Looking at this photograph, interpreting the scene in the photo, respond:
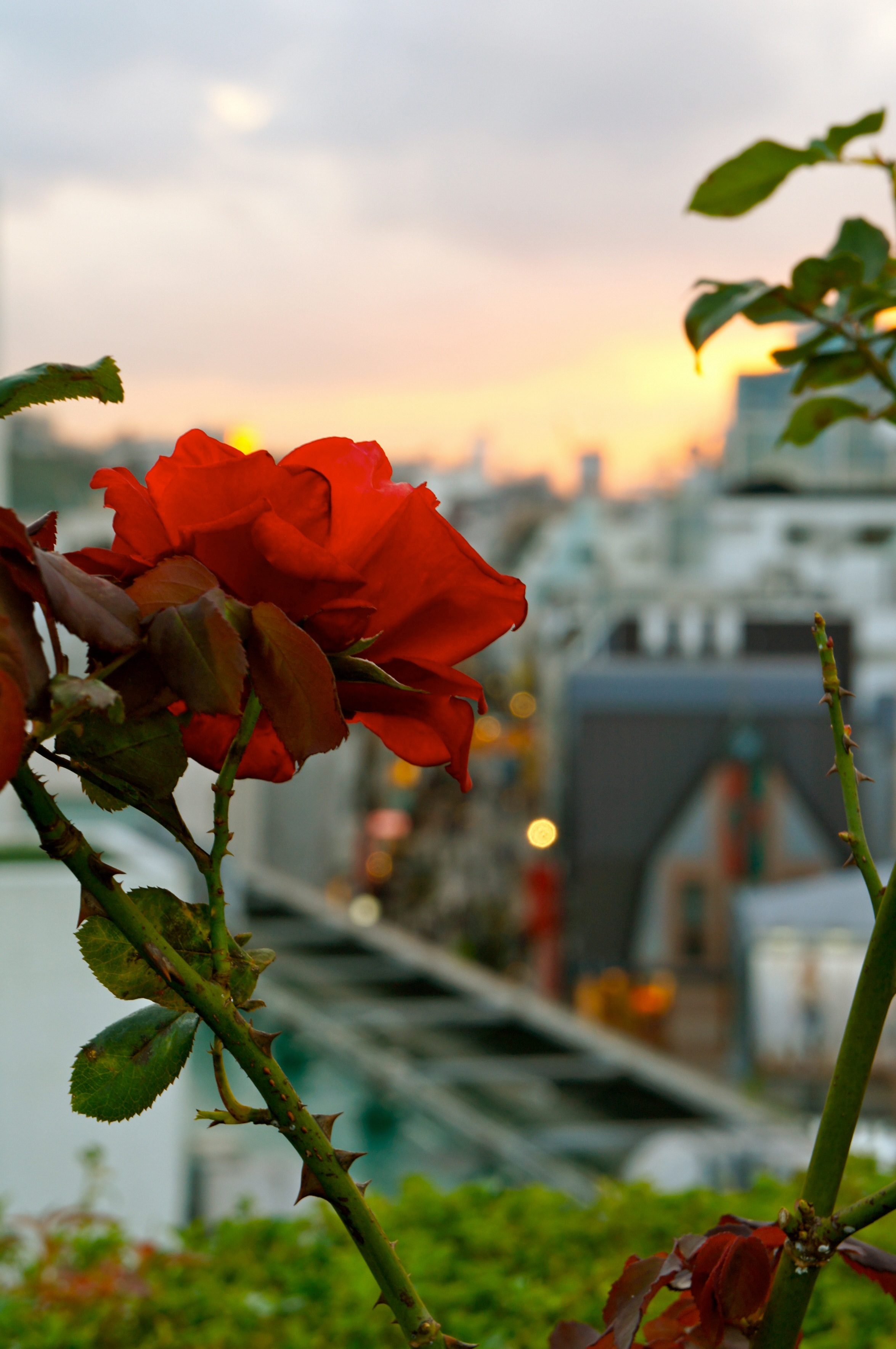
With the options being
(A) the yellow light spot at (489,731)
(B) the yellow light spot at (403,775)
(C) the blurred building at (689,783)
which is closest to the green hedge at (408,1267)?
(C) the blurred building at (689,783)

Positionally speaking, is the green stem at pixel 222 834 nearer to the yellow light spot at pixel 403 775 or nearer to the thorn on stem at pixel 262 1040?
the thorn on stem at pixel 262 1040

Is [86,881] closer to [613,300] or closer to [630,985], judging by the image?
[630,985]

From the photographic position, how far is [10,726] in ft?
1.12

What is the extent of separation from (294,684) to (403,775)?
2204 cm

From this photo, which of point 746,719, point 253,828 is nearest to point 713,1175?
point 253,828

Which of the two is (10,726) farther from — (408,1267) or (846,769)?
(408,1267)

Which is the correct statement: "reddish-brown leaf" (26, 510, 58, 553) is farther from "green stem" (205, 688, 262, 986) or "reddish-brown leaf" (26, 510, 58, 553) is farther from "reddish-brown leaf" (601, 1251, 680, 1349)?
"reddish-brown leaf" (601, 1251, 680, 1349)

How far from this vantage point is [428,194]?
59.6 ft

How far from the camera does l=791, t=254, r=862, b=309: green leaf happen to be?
3.01ft

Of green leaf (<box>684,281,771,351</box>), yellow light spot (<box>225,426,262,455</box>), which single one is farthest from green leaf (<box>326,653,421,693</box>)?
yellow light spot (<box>225,426,262,455</box>)

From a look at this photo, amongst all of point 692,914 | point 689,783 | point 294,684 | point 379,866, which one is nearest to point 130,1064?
point 294,684

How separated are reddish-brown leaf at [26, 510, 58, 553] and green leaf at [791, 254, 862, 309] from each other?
25.8 inches

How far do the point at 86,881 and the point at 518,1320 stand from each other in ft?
4.14

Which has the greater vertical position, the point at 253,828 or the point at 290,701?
the point at 290,701
